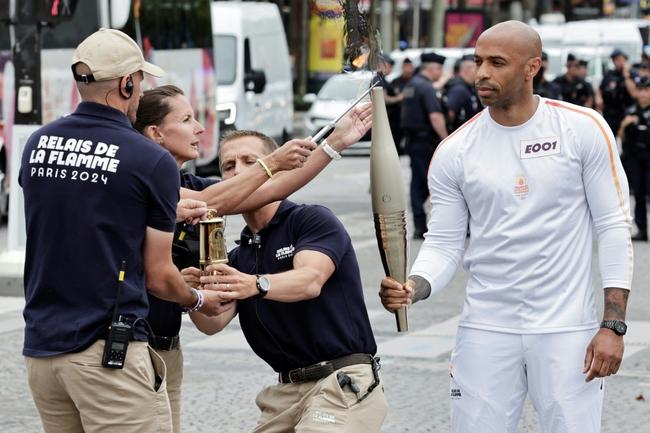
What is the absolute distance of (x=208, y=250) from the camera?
4793 mm

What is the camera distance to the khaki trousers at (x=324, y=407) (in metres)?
4.95

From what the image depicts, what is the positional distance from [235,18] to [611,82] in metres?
5.91

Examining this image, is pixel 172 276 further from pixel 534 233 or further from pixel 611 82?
pixel 611 82

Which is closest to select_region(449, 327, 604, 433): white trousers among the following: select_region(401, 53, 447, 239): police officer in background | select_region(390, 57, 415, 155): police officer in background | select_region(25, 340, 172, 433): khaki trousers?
select_region(25, 340, 172, 433): khaki trousers

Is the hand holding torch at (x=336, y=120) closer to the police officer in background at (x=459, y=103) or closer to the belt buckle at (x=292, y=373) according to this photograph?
the belt buckle at (x=292, y=373)

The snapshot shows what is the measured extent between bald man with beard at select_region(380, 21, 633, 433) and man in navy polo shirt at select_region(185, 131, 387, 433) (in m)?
0.19

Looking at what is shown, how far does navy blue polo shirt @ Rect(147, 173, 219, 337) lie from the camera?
517cm

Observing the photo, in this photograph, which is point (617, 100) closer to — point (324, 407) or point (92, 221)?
point (324, 407)

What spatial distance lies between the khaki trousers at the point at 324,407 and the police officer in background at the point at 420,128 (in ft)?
38.1

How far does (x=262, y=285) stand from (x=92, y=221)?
685 mm

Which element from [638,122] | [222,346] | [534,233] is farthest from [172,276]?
[638,122]

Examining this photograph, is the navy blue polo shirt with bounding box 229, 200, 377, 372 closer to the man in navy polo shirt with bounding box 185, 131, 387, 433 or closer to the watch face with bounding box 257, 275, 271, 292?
the man in navy polo shirt with bounding box 185, 131, 387, 433

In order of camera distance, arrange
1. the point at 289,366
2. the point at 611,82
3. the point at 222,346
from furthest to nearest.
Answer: the point at 611,82
the point at 222,346
the point at 289,366

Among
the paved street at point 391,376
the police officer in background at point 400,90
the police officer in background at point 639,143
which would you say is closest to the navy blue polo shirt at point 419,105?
the police officer in background at point 639,143
